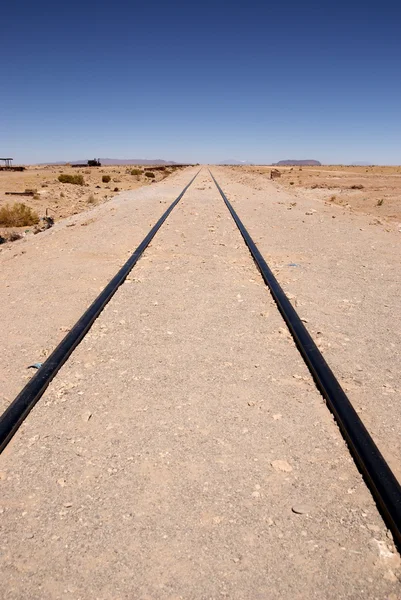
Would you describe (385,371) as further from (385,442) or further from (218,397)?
(218,397)

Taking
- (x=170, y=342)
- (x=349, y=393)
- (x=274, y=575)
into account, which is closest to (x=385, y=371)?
(x=349, y=393)

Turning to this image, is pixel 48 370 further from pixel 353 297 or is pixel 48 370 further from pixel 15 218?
pixel 15 218

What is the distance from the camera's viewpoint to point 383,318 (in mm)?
5695

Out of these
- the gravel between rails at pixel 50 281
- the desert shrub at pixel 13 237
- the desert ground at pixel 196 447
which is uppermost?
the desert ground at pixel 196 447

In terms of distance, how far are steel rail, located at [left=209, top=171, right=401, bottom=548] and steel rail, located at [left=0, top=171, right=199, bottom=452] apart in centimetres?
230

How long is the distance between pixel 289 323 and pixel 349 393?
4.94 feet

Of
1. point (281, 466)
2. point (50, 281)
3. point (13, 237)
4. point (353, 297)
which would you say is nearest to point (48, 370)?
point (281, 466)

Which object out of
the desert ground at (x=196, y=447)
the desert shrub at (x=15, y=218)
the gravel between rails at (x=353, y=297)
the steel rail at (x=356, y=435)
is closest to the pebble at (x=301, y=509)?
the desert ground at (x=196, y=447)

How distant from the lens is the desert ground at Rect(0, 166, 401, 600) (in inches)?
91.7

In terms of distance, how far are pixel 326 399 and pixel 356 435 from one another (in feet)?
1.78

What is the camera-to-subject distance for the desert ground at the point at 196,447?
233 centimetres

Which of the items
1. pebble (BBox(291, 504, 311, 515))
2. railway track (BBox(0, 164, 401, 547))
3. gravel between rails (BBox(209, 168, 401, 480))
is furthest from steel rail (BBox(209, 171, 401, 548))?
pebble (BBox(291, 504, 311, 515))

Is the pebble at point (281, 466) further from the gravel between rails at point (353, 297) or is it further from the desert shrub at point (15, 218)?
the desert shrub at point (15, 218)

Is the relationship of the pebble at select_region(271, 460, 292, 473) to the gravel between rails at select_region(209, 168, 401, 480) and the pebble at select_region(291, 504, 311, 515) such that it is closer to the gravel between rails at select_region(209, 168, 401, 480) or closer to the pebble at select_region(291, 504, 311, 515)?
the pebble at select_region(291, 504, 311, 515)
